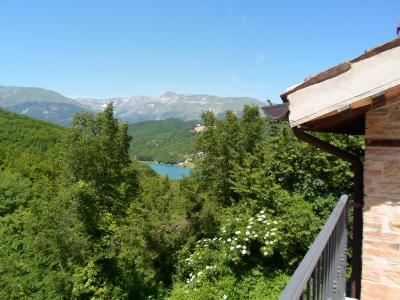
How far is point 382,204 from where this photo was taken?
342 cm

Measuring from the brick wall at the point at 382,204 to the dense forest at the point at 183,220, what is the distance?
792 cm

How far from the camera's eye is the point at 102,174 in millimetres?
22844

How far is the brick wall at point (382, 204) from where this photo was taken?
3.36m

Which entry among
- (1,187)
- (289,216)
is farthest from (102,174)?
(1,187)

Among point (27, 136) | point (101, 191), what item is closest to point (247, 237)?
point (101, 191)

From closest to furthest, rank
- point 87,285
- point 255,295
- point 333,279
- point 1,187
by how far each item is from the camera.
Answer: point 333,279, point 255,295, point 87,285, point 1,187

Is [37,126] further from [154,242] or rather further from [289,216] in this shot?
[289,216]

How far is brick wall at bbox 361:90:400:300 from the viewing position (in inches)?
132

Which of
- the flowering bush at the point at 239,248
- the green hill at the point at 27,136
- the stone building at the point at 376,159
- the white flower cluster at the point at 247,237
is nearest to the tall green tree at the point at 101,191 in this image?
the flowering bush at the point at 239,248

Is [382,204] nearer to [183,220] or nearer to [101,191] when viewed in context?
[183,220]

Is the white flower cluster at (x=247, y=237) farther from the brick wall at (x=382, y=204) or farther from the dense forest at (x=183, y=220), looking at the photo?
the brick wall at (x=382, y=204)

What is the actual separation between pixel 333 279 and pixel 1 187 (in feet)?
120

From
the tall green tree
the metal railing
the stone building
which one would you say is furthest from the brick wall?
the tall green tree

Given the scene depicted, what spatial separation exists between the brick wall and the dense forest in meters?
7.92
